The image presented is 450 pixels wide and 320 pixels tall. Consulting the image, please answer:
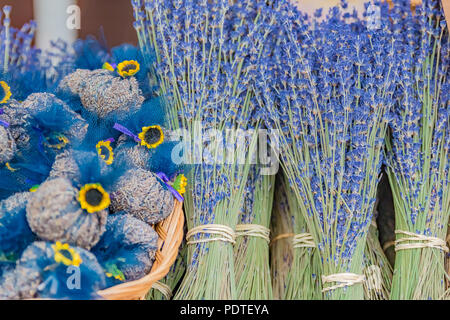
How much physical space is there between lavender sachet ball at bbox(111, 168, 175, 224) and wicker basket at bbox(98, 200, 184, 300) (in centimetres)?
3

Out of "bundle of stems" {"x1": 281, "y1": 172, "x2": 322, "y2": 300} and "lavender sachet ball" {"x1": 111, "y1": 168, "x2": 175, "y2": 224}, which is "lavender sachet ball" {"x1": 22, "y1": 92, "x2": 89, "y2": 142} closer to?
"lavender sachet ball" {"x1": 111, "y1": 168, "x2": 175, "y2": 224}

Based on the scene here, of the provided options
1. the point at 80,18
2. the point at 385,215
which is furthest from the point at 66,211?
the point at 80,18

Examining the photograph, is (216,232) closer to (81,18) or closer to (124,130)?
(124,130)

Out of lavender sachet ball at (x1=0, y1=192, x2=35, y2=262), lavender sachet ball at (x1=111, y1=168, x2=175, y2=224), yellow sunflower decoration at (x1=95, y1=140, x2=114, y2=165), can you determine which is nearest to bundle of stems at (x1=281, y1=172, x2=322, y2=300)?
lavender sachet ball at (x1=111, y1=168, x2=175, y2=224)

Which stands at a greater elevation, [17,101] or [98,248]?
[17,101]

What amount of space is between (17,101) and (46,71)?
155mm

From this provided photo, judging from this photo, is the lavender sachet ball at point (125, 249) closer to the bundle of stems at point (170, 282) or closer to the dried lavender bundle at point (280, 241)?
the bundle of stems at point (170, 282)

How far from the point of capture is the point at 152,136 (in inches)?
45.3

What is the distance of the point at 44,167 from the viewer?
107 centimetres

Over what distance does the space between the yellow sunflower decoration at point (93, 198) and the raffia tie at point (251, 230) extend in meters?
0.44

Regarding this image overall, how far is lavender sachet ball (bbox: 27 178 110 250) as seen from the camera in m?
0.87

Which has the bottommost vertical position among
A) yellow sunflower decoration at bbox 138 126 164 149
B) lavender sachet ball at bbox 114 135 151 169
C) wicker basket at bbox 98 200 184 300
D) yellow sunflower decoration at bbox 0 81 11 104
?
wicker basket at bbox 98 200 184 300
